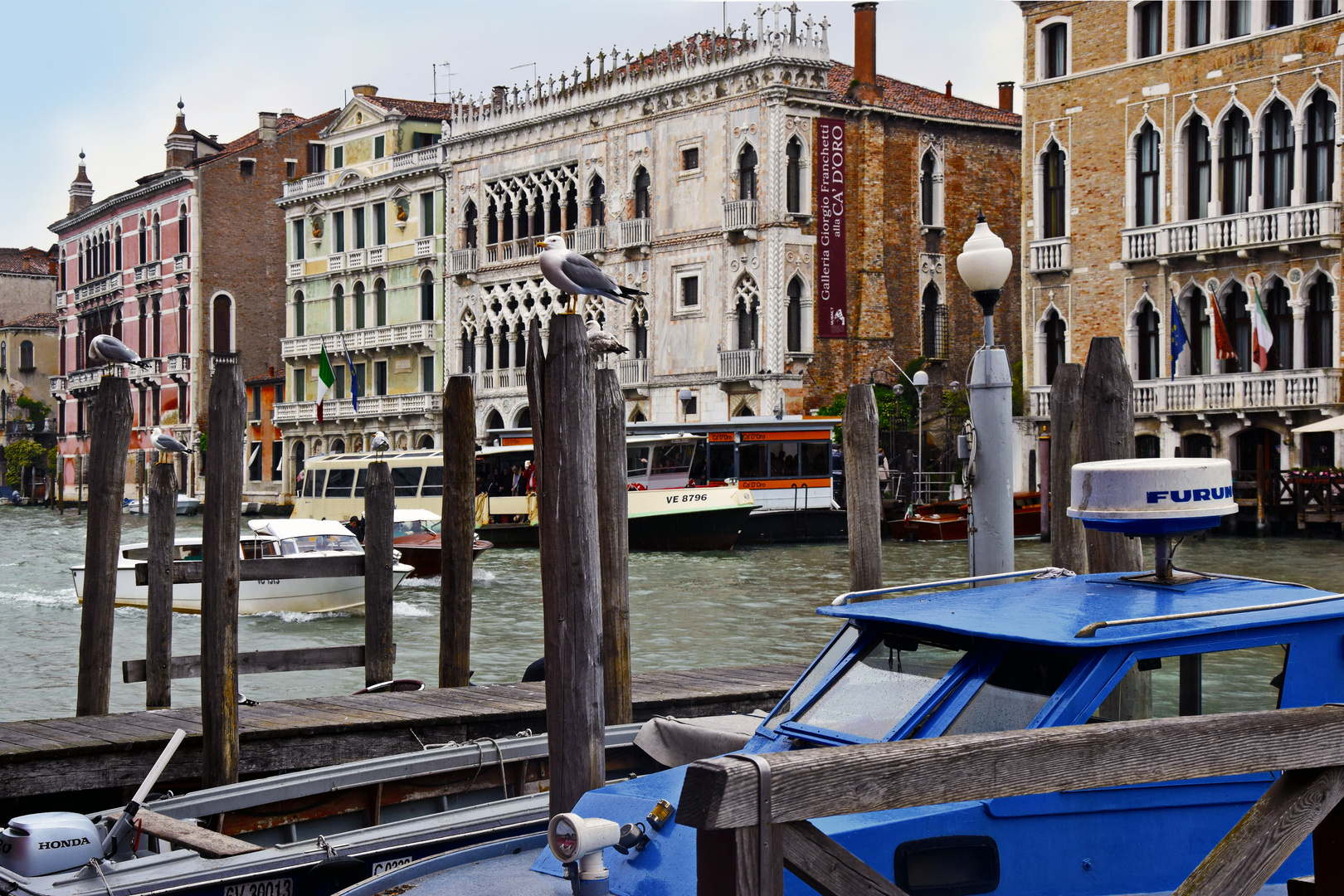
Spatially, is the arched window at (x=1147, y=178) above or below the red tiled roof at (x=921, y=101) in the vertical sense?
below

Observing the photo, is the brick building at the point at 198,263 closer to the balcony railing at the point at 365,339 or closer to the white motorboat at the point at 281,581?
the balcony railing at the point at 365,339

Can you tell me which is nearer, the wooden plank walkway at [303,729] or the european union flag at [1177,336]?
the wooden plank walkway at [303,729]

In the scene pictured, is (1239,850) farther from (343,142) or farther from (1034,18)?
(343,142)

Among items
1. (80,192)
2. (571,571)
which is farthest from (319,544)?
(80,192)

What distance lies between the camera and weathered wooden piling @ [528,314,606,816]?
4.81m

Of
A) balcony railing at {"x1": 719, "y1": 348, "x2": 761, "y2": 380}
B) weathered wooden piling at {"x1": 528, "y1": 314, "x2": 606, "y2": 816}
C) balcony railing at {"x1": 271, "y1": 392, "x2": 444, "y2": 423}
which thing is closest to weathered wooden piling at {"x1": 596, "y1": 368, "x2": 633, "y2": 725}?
weathered wooden piling at {"x1": 528, "y1": 314, "x2": 606, "y2": 816}

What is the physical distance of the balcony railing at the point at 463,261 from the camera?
39219 millimetres

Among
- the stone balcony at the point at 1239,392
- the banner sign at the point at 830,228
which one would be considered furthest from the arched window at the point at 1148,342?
the banner sign at the point at 830,228

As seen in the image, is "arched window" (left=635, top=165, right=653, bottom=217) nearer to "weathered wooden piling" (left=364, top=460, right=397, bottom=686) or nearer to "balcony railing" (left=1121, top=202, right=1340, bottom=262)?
"balcony railing" (left=1121, top=202, right=1340, bottom=262)

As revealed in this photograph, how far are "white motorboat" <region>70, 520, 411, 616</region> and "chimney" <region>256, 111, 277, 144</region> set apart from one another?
33334 millimetres

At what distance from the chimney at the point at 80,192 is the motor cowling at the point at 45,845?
6312 cm

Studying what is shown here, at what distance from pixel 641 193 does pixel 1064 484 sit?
27.8 meters

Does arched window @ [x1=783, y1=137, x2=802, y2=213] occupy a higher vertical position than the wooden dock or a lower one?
higher

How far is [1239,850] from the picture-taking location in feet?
8.25
